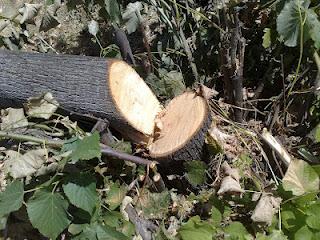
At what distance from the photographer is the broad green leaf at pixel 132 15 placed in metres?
3.04

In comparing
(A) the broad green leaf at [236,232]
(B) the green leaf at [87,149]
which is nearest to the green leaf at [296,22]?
(A) the broad green leaf at [236,232]

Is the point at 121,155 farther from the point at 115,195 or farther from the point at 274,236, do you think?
the point at 274,236

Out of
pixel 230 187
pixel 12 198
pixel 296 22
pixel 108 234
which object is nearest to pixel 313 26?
pixel 296 22

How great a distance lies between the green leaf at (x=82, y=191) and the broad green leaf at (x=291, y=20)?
1.07 meters

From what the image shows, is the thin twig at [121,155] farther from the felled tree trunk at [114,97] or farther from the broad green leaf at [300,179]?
the broad green leaf at [300,179]

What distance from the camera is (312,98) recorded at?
2.81 m

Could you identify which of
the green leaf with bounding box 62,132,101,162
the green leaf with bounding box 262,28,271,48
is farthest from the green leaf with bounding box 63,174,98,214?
the green leaf with bounding box 262,28,271,48

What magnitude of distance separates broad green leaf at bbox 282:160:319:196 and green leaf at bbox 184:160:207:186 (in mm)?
403

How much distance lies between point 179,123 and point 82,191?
61 cm

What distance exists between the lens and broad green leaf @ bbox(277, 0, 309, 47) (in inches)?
99.9

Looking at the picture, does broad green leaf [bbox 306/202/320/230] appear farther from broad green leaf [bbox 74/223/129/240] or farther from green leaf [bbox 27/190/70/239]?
green leaf [bbox 27/190/70/239]

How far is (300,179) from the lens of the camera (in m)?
2.38

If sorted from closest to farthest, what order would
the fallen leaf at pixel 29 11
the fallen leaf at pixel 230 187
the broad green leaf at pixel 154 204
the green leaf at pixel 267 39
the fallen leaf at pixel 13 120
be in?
the fallen leaf at pixel 230 187 → the fallen leaf at pixel 13 120 → the broad green leaf at pixel 154 204 → the green leaf at pixel 267 39 → the fallen leaf at pixel 29 11

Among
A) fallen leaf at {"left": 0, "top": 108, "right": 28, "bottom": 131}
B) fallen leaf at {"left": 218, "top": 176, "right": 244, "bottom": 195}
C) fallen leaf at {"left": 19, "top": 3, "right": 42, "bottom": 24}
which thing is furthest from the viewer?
fallen leaf at {"left": 19, "top": 3, "right": 42, "bottom": 24}
